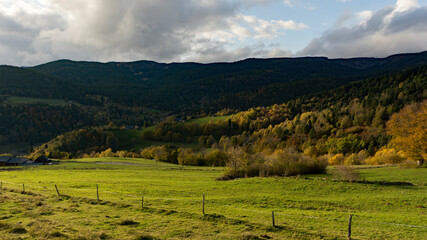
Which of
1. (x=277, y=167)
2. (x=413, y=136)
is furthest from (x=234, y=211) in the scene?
(x=413, y=136)

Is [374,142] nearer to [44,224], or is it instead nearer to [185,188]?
[185,188]

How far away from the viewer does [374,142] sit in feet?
356

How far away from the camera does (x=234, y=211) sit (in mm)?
25781

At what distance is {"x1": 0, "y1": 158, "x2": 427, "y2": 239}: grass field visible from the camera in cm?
1814

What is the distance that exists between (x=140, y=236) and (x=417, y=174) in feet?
156

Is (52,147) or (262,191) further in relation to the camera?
(52,147)

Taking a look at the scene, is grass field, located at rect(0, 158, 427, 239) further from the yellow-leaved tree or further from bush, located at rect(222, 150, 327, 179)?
the yellow-leaved tree

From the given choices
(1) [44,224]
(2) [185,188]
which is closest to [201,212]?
(1) [44,224]

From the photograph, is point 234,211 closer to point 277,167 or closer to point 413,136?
point 277,167

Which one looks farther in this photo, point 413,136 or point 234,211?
point 413,136

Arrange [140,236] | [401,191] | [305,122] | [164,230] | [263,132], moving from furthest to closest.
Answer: [263,132], [305,122], [401,191], [164,230], [140,236]

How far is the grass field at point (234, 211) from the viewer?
18141 millimetres

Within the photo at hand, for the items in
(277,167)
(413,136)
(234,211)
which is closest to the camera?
(234,211)

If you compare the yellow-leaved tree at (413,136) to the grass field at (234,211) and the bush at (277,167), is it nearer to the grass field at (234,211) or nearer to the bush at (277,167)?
the grass field at (234,211)
